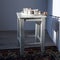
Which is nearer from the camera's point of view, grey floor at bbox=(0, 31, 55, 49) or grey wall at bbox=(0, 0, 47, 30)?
grey floor at bbox=(0, 31, 55, 49)

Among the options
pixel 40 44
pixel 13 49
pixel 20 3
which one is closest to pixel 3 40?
pixel 13 49

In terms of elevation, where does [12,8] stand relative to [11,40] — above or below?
above

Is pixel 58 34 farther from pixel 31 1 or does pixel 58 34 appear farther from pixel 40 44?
pixel 31 1

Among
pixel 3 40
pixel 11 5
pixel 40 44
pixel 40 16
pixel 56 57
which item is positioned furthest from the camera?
pixel 11 5

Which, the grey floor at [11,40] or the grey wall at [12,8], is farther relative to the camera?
the grey wall at [12,8]

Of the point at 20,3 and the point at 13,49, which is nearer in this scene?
the point at 13,49

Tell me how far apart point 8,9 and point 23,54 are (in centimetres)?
258

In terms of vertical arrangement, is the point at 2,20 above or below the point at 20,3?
below

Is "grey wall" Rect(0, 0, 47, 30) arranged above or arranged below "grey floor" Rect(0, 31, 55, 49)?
above

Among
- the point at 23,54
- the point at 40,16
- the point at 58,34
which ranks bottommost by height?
the point at 23,54

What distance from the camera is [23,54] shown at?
3.74 meters

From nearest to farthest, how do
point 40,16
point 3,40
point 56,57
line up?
point 56,57 < point 40,16 < point 3,40

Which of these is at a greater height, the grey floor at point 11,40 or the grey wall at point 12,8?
the grey wall at point 12,8

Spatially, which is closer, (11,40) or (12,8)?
(11,40)
